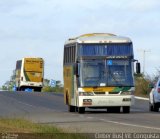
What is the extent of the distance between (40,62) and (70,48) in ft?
141

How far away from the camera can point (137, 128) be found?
23750 mm

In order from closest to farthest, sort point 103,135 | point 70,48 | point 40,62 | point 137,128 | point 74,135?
point 74,135 < point 103,135 < point 137,128 < point 70,48 < point 40,62

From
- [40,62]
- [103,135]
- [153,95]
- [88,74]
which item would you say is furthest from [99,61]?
[40,62]

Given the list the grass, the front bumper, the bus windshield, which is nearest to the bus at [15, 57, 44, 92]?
the bus windshield

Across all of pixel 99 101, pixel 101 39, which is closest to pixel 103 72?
pixel 99 101

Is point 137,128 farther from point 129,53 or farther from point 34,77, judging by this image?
point 34,77

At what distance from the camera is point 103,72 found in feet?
113

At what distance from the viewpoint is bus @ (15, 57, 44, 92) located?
3125 inches

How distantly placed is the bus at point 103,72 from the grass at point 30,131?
30.0 feet

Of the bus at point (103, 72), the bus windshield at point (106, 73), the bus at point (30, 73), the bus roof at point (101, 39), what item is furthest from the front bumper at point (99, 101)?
the bus at point (30, 73)

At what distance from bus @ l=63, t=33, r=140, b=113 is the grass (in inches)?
360

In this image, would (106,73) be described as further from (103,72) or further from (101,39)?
(101,39)

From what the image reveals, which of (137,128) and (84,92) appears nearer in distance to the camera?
(137,128)

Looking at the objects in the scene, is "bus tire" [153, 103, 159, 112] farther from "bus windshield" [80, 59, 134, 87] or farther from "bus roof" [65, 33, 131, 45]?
"bus roof" [65, 33, 131, 45]
